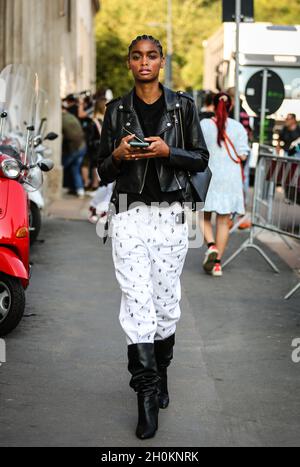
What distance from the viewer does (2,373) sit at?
6199 mm

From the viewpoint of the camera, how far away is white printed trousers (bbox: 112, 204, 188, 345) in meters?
5.18

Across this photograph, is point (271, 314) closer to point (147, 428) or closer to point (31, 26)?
point (147, 428)

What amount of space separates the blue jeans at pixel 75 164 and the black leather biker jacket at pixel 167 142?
12.6 metres

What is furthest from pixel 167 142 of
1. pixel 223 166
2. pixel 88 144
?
pixel 88 144

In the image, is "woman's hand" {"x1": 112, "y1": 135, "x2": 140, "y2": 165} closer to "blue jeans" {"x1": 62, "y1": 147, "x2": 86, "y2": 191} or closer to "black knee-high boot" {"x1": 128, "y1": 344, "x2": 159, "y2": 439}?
"black knee-high boot" {"x1": 128, "y1": 344, "x2": 159, "y2": 439}

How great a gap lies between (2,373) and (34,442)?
54.7 inches

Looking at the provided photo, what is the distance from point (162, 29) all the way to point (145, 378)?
6383 cm

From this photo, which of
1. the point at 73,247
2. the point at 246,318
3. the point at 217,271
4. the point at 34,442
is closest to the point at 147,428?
the point at 34,442

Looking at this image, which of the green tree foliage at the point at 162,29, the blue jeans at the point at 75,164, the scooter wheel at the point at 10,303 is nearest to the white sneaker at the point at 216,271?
the scooter wheel at the point at 10,303

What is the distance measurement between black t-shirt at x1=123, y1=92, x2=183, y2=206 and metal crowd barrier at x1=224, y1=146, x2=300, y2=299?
12.8ft

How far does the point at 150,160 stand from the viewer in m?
5.26

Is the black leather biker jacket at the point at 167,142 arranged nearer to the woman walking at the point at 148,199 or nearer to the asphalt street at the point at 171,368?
the woman walking at the point at 148,199

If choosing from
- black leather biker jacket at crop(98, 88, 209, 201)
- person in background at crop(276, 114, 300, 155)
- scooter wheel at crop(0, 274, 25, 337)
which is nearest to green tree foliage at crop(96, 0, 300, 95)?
person in background at crop(276, 114, 300, 155)

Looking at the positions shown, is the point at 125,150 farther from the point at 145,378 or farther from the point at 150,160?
the point at 145,378
